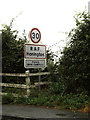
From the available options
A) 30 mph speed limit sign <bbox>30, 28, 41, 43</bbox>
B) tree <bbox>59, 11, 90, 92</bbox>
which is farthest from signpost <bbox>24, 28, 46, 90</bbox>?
tree <bbox>59, 11, 90, 92</bbox>

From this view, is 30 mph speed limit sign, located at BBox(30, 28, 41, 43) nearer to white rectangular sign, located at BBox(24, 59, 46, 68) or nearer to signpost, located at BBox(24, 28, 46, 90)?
signpost, located at BBox(24, 28, 46, 90)

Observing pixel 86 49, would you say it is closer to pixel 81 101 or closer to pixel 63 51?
pixel 63 51

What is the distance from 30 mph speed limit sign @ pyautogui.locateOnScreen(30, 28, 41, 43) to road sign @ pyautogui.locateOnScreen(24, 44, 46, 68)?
0.88 ft

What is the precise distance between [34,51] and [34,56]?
0.72ft

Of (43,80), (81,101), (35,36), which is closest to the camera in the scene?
(81,101)

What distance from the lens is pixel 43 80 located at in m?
14.4

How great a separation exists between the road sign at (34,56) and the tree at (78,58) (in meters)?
0.94

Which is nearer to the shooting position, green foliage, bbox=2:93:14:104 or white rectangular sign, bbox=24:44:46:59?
white rectangular sign, bbox=24:44:46:59

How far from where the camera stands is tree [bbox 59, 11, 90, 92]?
9.67 m

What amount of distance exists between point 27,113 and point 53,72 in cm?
513

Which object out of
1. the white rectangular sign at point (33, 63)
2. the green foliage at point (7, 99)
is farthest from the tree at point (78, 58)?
the green foliage at point (7, 99)

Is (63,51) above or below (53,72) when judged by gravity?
above

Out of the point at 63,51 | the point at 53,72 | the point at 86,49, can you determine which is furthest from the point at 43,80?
the point at 86,49

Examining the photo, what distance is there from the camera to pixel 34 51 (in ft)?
35.3
